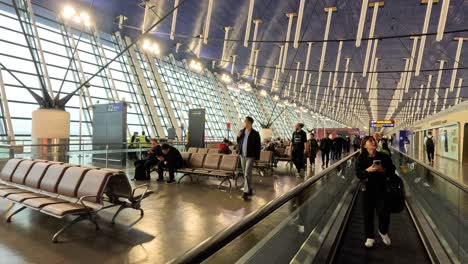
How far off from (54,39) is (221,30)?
10065mm

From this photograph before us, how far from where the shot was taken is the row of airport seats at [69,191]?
4.87 meters

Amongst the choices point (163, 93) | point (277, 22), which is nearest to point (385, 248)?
point (277, 22)

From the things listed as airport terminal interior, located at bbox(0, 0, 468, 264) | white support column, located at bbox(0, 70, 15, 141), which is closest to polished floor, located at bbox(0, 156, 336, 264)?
airport terminal interior, located at bbox(0, 0, 468, 264)

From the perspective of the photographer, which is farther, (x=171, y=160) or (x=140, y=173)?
(x=140, y=173)

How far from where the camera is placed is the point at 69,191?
18.2 feet

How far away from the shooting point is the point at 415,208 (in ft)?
28.8

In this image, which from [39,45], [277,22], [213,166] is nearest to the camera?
[213,166]

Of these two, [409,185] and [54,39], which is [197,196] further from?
[54,39]

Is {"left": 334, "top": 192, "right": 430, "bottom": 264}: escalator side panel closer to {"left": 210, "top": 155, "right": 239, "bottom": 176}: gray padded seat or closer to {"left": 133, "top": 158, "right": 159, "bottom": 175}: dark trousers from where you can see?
{"left": 210, "top": 155, "right": 239, "bottom": 176}: gray padded seat

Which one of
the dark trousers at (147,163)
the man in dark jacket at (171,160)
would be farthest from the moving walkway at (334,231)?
the dark trousers at (147,163)

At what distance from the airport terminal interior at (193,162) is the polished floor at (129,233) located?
0.03 metres

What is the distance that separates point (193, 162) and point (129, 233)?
5675 mm

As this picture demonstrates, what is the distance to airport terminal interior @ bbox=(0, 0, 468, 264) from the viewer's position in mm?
4344

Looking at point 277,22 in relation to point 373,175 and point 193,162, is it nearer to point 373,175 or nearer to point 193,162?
point 193,162
